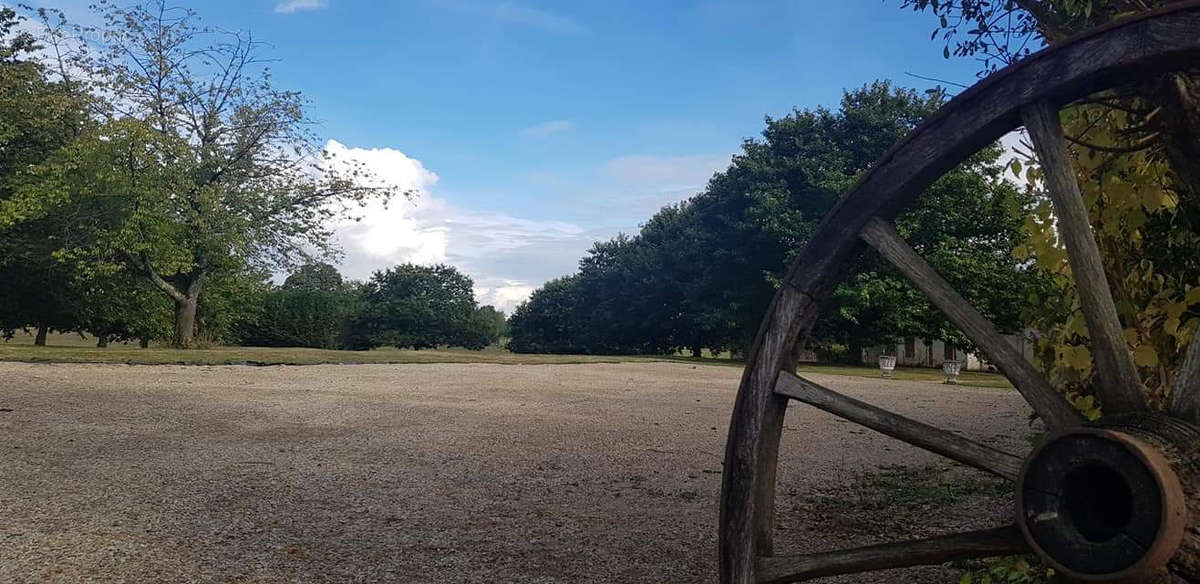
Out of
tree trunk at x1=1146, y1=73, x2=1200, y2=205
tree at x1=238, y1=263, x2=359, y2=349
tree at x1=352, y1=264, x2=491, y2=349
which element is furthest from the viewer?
tree at x1=352, y1=264, x2=491, y2=349

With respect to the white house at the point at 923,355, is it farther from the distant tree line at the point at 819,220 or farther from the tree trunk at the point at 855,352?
the distant tree line at the point at 819,220

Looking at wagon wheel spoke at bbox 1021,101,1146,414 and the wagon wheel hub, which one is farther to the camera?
wagon wheel spoke at bbox 1021,101,1146,414

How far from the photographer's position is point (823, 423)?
10.8 meters

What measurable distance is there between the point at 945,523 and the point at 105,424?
863 cm

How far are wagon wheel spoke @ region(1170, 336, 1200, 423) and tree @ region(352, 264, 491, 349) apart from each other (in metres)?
45.4

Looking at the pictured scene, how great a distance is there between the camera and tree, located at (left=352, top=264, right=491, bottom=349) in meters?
48.4

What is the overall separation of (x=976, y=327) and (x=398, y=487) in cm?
491

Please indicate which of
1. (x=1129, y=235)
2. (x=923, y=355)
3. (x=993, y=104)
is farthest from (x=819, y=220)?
(x=993, y=104)

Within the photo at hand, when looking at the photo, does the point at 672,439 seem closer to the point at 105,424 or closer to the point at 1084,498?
the point at 105,424

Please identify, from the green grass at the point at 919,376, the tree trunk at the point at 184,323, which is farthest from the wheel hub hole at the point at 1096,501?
the tree trunk at the point at 184,323

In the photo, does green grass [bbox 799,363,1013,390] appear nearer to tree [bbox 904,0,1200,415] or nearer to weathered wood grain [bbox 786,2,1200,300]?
tree [bbox 904,0,1200,415]

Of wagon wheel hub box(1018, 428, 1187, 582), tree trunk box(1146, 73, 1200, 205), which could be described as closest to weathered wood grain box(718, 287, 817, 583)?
wagon wheel hub box(1018, 428, 1187, 582)

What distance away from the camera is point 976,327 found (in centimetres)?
199

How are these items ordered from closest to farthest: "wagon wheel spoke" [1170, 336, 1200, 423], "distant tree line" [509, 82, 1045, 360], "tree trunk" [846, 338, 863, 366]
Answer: "wagon wheel spoke" [1170, 336, 1200, 423]
"distant tree line" [509, 82, 1045, 360]
"tree trunk" [846, 338, 863, 366]
